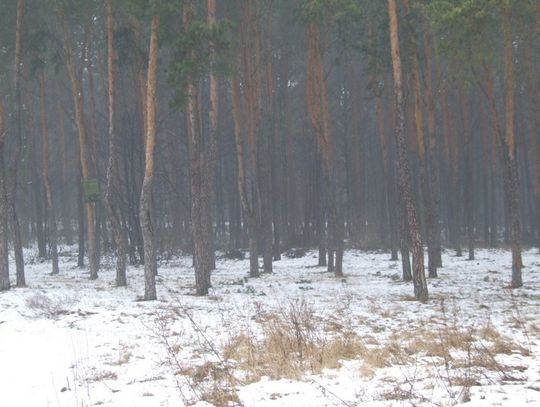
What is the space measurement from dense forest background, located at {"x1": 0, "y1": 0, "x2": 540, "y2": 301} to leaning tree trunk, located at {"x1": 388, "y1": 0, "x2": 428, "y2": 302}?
0.04 m

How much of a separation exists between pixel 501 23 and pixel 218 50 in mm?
7825

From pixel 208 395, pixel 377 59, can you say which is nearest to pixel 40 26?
pixel 377 59

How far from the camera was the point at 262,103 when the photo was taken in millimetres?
28391

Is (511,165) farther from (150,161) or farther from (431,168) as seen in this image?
(150,161)

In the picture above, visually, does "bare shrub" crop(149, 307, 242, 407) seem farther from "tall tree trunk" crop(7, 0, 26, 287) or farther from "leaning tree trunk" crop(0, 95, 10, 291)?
"tall tree trunk" crop(7, 0, 26, 287)

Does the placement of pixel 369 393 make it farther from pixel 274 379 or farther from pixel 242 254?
pixel 242 254

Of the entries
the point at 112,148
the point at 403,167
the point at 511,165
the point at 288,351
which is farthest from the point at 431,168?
the point at 288,351

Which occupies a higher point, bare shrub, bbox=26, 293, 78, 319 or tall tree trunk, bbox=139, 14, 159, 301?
tall tree trunk, bbox=139, 14, 159, 301

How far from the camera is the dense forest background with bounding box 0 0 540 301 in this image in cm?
1582

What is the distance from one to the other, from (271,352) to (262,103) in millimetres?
21274

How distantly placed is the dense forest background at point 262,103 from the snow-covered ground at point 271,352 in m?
2.92

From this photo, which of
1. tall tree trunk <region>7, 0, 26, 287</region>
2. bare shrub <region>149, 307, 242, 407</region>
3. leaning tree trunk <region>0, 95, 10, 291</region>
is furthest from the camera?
tall tree trunk <region>7, 0, 26, 287</region>

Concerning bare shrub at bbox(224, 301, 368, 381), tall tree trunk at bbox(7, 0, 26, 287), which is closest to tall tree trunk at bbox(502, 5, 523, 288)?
bare shrub at bbox(224, 301, 368, 381)

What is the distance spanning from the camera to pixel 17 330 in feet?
36.6
